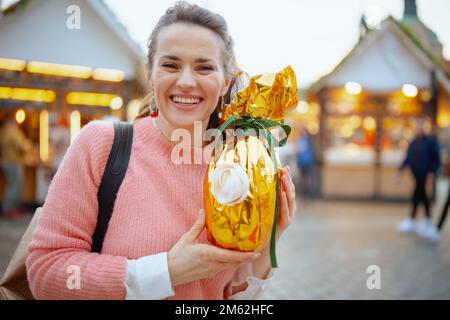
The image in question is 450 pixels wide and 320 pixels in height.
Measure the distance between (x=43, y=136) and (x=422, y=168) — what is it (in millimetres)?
7646

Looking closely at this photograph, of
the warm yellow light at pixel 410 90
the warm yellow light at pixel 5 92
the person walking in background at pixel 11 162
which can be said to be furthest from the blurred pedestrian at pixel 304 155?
the warm yellow light at pixel 5 92

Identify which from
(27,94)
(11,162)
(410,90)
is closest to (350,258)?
(11,162)

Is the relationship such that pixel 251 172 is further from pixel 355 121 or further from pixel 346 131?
pixel 346 131

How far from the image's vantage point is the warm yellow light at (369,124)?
11.5 metres

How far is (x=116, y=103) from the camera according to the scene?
31.0 ft

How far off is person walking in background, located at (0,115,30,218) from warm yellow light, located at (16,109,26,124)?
1.37ft

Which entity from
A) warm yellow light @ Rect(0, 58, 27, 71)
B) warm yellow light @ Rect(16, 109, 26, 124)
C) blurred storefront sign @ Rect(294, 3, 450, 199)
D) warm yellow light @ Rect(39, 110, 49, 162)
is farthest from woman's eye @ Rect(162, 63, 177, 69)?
blurred storefront sign @ Rect(294, 3, 450, 199)

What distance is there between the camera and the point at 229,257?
1.21 meters

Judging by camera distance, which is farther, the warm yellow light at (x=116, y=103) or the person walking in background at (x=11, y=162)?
the warm yellow light at (x=116, y=103)

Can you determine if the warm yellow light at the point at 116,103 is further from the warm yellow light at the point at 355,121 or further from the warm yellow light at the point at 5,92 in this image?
the warm yellow light at the point at 355,121

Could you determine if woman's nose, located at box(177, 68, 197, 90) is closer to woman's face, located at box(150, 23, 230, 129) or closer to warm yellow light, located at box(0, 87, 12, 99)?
woman's face, located at box(150, 23, 230, 129)

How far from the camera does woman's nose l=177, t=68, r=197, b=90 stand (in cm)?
132

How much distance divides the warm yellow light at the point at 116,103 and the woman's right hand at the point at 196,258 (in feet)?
28.0

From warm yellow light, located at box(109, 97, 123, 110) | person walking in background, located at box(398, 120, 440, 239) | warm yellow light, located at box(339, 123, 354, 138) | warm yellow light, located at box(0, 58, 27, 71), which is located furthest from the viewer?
warm yellow light, located at box(339, 123, 354, 138)
